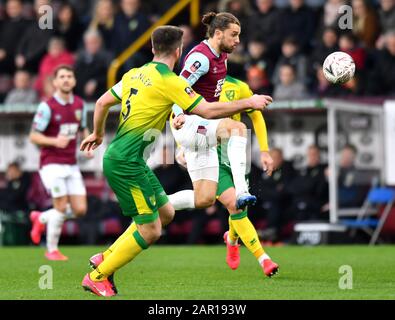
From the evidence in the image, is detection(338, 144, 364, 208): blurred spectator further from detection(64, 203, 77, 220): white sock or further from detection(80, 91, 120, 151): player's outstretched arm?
detection(80, 91, 120, 151): player's outstretched arm

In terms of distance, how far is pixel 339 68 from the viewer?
11.2 meters

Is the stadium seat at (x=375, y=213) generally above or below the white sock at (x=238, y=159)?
below

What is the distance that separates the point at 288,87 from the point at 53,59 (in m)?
4.29

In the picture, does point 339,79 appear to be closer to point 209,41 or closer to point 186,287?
point 209,41

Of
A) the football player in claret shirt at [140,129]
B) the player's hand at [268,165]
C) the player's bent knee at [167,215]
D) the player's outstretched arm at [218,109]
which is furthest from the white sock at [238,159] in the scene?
the player's outstretched arm at [218,109]

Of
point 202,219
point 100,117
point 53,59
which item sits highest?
point 53,59

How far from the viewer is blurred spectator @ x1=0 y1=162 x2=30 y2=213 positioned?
62.9 ft

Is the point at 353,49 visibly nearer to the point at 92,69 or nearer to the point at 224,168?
the point at 92,69

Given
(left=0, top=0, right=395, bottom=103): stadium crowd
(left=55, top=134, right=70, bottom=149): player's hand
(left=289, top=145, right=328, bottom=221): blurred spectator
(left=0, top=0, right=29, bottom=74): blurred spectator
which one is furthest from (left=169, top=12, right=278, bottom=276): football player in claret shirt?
(left=0, top=0, right=29, bottom=74): blurred spectator

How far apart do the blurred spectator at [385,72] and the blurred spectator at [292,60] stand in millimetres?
1207

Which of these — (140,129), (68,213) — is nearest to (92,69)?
(68,213)

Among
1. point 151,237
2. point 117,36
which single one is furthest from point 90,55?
point 151,237

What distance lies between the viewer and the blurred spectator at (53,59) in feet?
65.5

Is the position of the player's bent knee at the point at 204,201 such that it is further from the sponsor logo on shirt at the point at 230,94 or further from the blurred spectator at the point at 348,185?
the blurred spectator at the point at 348,185
